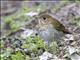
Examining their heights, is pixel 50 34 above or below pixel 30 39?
above

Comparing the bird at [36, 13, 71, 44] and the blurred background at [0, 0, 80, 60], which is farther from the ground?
the bird at [36, 13, 71, 44]

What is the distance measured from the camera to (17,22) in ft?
17.5

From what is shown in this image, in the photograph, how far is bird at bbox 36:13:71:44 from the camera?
340 cm

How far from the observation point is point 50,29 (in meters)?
3.41

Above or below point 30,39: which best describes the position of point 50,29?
above

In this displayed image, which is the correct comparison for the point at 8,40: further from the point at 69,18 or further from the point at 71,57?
the point at 71,57

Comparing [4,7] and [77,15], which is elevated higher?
[77,15]

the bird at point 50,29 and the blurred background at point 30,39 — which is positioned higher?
the bird at point 50,29

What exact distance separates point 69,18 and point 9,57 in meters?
1.31

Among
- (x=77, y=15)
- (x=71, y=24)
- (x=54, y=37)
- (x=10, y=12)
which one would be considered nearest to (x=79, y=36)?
(x=54, y=37)

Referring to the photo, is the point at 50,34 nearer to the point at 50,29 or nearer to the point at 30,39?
the point at 50,29

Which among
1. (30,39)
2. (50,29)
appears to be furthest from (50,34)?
(30,39)

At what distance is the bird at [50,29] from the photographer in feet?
11.1

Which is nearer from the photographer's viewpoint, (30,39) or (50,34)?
(50,34)
